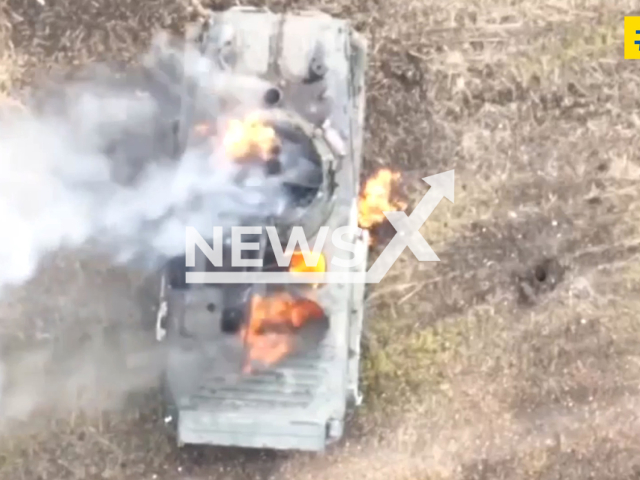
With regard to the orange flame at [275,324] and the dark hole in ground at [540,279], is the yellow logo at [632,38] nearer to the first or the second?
the dark hole in ground at [540,279]

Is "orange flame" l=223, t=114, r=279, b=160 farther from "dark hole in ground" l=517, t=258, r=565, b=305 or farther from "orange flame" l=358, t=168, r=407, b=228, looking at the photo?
"dark hole in ground" l=517, t=258, r=565, b=305

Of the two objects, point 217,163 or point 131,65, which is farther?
point 131,65

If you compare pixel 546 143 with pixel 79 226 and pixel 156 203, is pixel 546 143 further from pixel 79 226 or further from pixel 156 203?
pixel 79 226

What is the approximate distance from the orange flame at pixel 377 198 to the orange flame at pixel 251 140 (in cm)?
88

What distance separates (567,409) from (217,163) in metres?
1.97

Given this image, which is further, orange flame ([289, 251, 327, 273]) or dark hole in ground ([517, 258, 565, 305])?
dark hole in ground ([517, 258, 565, 305])

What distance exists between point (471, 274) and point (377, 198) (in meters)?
0.55

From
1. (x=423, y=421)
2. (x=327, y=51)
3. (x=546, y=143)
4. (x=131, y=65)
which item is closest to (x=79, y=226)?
(x=131, y=65)

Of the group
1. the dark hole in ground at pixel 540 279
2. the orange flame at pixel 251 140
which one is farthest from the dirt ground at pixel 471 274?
the orange flame at pixel 251 140

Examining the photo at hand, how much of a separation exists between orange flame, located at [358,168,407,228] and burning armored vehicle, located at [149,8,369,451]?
51cm

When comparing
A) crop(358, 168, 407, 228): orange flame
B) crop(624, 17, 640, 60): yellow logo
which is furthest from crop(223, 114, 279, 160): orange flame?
crop(624, 17, 640, 60): yellow logo

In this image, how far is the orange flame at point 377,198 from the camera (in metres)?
4.29

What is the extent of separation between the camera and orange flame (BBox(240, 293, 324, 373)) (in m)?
3.64

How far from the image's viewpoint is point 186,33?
167 inches
